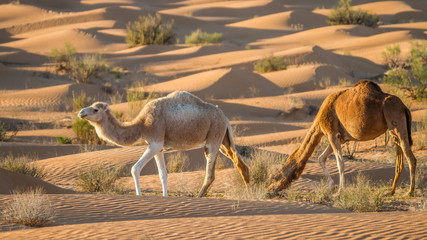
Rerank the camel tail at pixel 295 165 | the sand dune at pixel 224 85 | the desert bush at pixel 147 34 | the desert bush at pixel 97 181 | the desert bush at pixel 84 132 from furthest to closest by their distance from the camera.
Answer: the desert bush at pixel 147 34 → the sand dune at pixel 224 85 → the desert bush at pixel 84 132 → the desert bush at pixel 97 181 → the camel tail at pixel 295 165

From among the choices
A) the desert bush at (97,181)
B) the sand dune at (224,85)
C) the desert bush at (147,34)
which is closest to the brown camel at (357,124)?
the desert bush at (97,181)

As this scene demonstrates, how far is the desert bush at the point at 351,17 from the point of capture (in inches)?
2192

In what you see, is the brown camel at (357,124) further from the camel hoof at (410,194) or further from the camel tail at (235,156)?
the camel tail at (235,156)

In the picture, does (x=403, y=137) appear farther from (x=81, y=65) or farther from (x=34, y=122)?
(x=81, y=65)

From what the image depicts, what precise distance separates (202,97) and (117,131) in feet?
58.0

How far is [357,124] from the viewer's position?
35.0 ft

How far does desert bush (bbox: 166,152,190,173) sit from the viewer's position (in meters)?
15.1

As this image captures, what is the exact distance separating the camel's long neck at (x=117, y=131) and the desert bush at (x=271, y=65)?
1046 inches

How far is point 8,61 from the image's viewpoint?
40.6 meters

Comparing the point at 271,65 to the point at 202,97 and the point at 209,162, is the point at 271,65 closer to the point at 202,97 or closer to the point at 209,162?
the point at 202,97

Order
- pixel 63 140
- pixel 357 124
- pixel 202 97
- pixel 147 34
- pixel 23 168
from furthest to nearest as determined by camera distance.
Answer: pixel 147 34 → pixel 202 97 → pixel 63 140 → pixel 23 168 → pixel 357 124

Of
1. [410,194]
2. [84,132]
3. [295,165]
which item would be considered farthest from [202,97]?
[410,194]

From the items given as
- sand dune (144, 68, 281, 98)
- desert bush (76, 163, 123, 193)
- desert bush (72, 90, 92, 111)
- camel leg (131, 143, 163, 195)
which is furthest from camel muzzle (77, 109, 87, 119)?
sand dune (144, 68, 281, 98)

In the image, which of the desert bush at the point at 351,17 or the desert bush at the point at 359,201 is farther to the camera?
the desert bush at the point at 351,17
